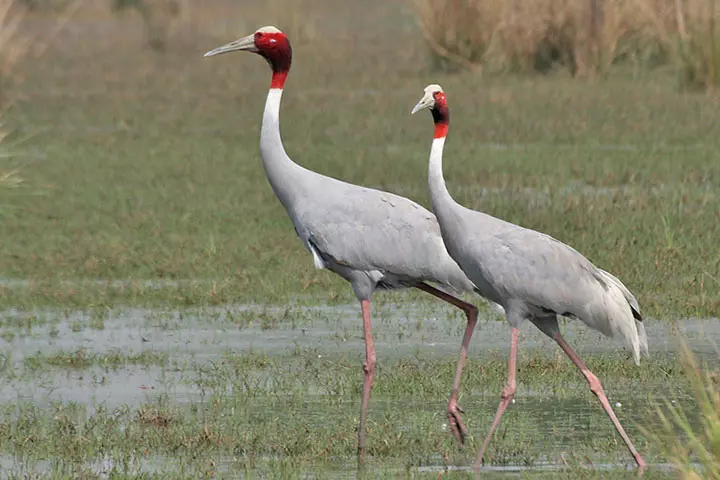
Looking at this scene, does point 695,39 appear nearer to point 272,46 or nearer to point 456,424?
point 272,46

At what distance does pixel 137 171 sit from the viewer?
15.9m

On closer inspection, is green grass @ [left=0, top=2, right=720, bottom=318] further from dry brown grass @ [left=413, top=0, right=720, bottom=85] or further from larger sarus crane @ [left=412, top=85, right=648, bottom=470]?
larger sarus crane @ [left=412, top=85, right=648, bottom=470]

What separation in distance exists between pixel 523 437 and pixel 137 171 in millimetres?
8942

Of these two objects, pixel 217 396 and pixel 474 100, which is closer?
pixel 217 396

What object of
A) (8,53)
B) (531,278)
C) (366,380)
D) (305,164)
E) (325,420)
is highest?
(531,278)

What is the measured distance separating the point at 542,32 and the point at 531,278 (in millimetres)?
15569

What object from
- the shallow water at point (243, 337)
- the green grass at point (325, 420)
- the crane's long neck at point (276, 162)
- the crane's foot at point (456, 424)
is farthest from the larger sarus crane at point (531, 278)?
the shallow water at point (243, 337)

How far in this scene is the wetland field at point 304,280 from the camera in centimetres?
748

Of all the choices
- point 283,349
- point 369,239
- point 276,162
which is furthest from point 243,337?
point 369,239

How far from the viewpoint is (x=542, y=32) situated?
22.9 m

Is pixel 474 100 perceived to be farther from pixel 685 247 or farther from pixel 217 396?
pixel 217 396

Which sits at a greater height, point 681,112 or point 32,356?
point 32,356

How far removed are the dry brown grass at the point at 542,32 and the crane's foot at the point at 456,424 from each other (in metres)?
14.9

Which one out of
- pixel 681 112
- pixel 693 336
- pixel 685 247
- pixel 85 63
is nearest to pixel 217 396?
pixel 693 336
